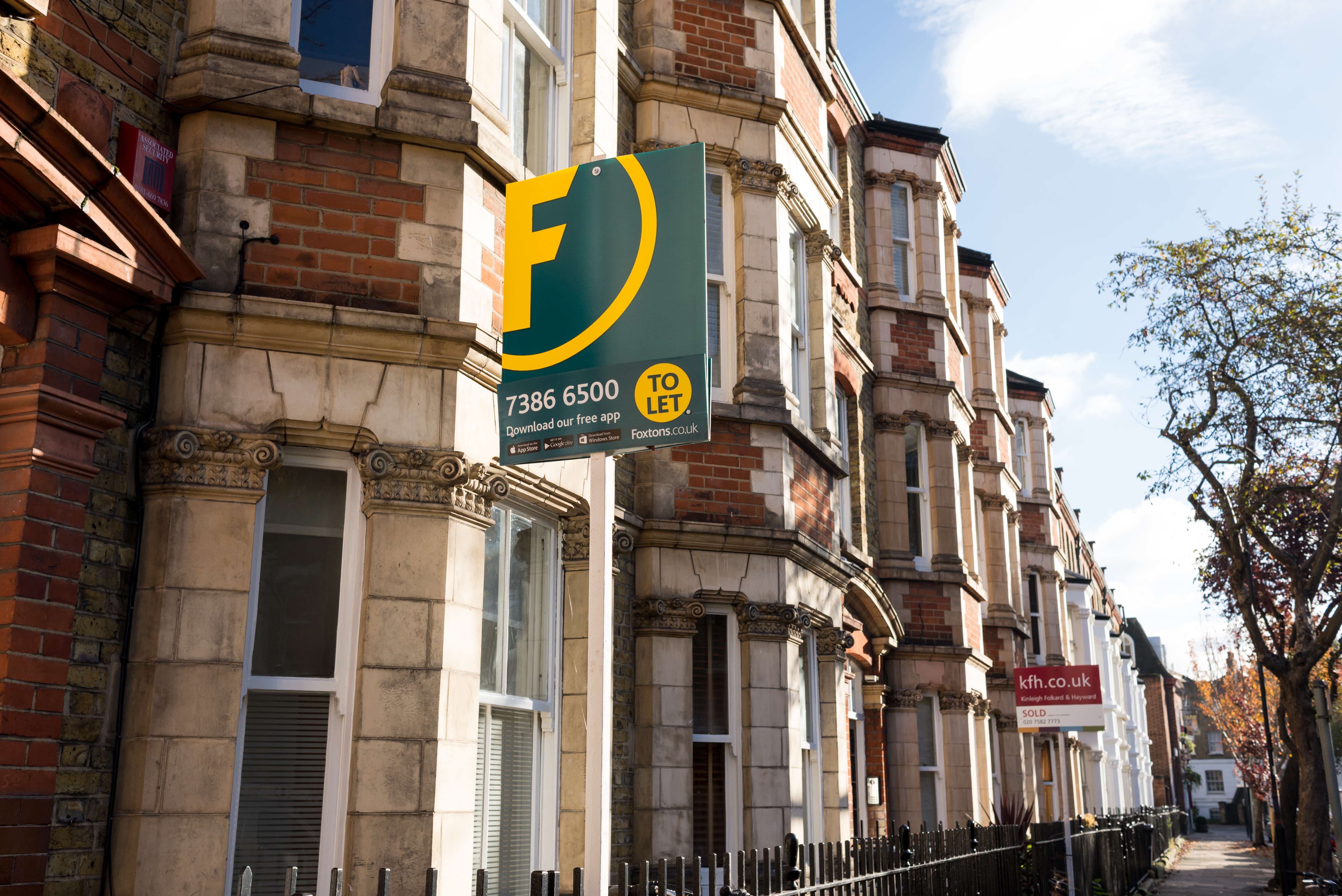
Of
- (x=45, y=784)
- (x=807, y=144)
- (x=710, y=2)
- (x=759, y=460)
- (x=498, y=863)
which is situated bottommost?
(x=498, y=863)

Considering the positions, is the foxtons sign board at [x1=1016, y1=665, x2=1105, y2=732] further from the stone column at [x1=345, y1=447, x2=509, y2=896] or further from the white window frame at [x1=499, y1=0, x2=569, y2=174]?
the stone column at [x1=345, y1=447, x2=509, y2=896]

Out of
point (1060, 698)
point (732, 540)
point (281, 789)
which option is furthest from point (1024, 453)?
point (281, 789)

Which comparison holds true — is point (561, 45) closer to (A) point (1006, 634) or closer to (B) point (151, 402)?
(B) point (151, 402)

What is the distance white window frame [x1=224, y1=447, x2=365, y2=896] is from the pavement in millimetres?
21236

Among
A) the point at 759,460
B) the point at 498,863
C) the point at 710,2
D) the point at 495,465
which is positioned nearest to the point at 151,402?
the point at 495,465

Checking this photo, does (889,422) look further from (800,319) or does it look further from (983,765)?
(800,319)

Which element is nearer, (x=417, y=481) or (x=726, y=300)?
(x=417, y=481)

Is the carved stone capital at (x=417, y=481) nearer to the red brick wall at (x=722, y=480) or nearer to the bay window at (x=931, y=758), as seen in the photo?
the red brick wall at (x=722, y=480)

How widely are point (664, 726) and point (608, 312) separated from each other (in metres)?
5.08

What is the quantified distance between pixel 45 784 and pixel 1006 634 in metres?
19.7

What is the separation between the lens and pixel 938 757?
17.3m

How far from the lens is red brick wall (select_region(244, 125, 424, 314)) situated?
6531mm

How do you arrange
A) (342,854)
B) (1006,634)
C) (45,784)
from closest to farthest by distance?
1. (45,784)
2. (342,854)
3. (1006,634)

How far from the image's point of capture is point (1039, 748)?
89.1 ft
